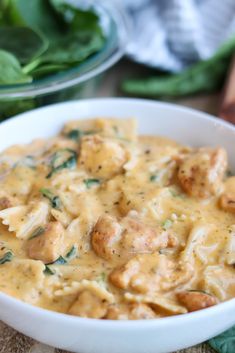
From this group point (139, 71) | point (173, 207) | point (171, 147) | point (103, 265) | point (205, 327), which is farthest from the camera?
point (139, 71)

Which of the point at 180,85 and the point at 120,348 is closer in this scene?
the point at 120,348

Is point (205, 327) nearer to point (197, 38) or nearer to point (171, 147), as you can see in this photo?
point (171, 147)

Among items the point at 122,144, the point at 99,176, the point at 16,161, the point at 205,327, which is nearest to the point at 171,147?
the point at 122,144

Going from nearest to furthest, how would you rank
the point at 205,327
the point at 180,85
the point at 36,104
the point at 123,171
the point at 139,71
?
the point at 205,327 < the point at 123,171 < the point at 36,104 < the point at 180,85 < the point at 139,71

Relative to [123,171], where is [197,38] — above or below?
below

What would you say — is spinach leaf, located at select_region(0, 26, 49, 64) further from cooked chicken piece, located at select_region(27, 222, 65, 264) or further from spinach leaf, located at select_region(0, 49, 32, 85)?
cooked chicken piece, located at select_region(27, 222, 65, 264)

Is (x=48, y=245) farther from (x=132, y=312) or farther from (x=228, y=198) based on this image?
(x=228, y=198)

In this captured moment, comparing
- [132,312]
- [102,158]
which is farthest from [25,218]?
[132,312]
